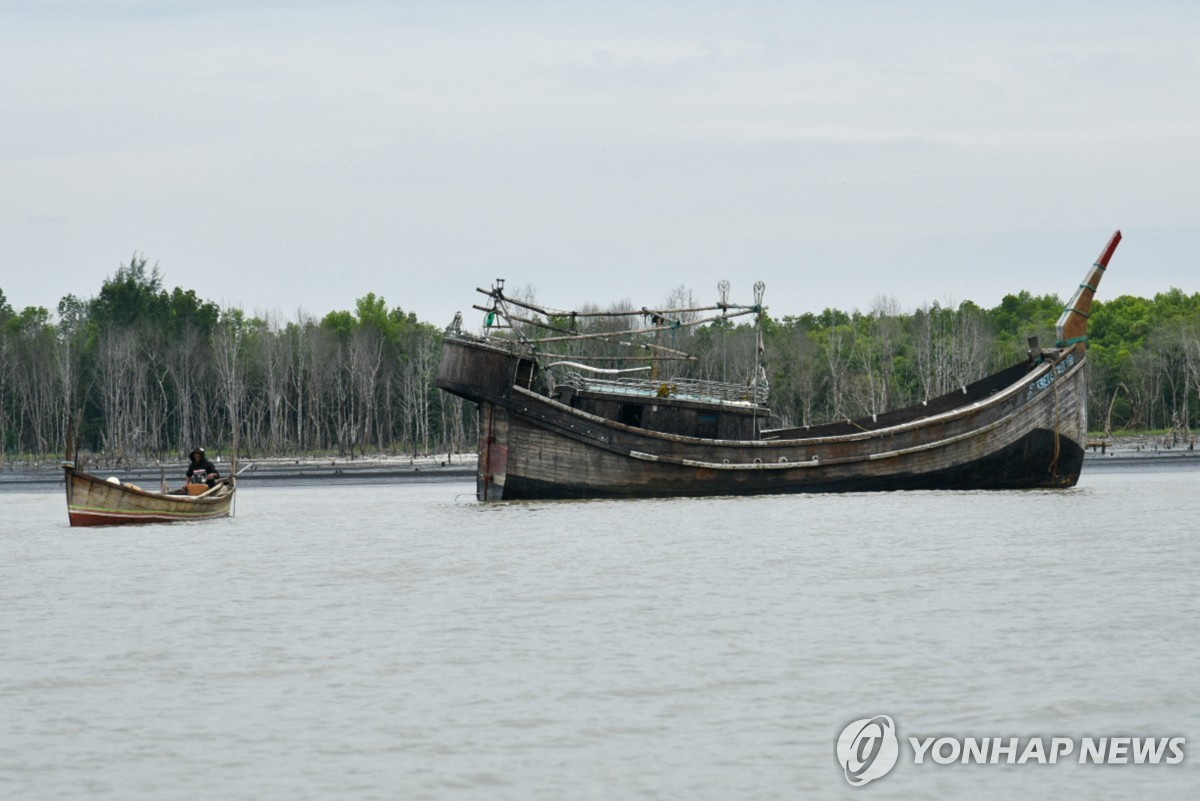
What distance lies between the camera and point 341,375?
99.5 m

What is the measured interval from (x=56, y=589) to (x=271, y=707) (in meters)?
11.3

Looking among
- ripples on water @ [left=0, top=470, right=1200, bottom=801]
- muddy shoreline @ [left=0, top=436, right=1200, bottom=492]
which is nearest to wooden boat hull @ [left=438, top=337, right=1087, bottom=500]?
ripples on water @ [left=0, top=470, right=1200, bottom=801]

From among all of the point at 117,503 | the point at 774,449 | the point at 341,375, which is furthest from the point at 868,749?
the point at 341,375

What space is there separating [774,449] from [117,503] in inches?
661

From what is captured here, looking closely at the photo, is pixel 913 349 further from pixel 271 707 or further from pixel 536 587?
pixel 271 707

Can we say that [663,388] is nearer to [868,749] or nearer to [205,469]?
[205,469]

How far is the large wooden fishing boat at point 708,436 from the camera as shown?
38562mm

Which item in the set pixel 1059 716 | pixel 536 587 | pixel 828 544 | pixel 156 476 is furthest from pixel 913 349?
pixel 1059 716

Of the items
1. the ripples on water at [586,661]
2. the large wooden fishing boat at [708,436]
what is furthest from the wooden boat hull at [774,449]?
the ripples on water at [586,661]

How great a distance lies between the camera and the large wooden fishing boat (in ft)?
127

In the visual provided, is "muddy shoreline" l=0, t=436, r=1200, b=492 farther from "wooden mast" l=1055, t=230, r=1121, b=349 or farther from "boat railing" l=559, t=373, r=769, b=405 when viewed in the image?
"boat railing" l=559, t=373, r=769, b=405

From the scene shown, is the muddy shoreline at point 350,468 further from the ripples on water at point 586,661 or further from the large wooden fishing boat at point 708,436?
the ripples on water at point 586,661

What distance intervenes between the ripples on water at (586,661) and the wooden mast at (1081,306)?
47.8 feet

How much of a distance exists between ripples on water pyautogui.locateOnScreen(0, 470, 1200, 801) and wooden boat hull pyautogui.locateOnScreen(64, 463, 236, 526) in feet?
11.2
